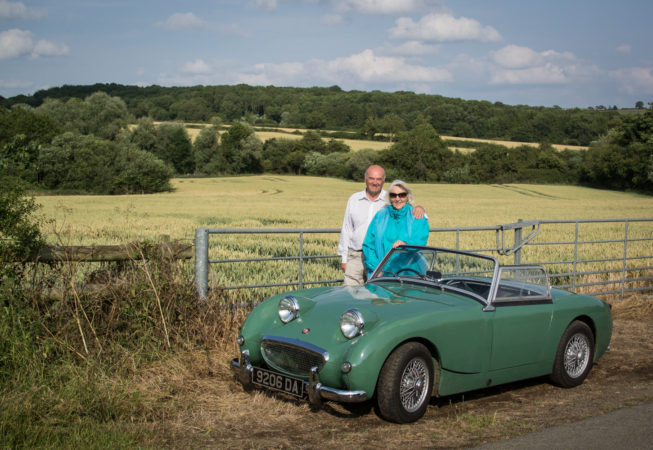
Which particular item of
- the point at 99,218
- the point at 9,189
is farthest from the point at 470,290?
the point at 99,218

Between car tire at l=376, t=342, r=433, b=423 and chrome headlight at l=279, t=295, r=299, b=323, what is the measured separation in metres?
0.93

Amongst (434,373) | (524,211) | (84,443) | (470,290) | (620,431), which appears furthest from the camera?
(524,211)

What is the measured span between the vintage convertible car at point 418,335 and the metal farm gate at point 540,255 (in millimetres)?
1569

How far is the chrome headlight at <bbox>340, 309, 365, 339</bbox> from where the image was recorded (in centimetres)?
450

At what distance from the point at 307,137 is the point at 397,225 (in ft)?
247

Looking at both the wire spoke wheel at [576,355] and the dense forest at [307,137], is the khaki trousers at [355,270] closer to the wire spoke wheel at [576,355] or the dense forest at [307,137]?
the wire spoke wheel at [576,355]

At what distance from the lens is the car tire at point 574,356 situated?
569 cm

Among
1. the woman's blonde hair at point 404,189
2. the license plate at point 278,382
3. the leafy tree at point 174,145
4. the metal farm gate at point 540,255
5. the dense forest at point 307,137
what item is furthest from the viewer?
the leafy tree at point 174,145

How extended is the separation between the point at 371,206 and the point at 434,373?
7.76ft

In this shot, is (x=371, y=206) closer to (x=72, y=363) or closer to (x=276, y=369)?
(x=276, y=369)

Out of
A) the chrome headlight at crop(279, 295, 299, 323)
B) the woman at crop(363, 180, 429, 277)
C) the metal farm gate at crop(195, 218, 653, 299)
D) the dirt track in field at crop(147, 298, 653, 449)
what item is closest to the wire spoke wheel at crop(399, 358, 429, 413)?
the dirt track in field at crop(147, 298, 653, 449)

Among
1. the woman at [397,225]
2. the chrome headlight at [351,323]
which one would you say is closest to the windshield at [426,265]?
the woman at [397,225]

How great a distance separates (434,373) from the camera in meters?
4.81

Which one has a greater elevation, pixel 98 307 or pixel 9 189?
pixel 9 189
